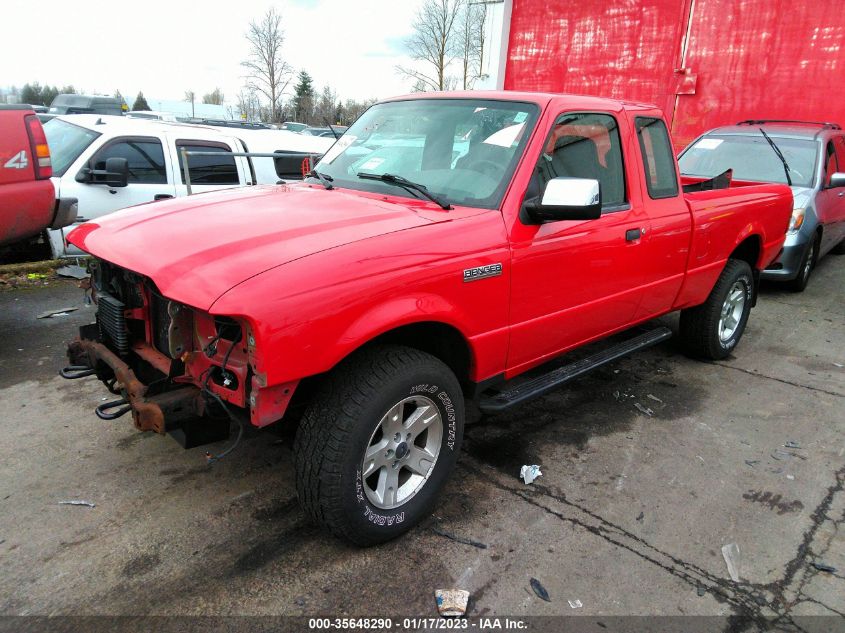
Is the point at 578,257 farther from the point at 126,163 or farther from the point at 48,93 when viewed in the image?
the point at 48,93

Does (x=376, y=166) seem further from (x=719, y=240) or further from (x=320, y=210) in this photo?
(x=719, y=240)

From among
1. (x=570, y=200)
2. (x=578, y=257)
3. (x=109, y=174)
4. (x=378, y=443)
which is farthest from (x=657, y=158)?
(x=109, y=174)

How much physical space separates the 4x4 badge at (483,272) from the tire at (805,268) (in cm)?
603

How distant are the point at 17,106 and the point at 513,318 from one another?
473 centimetres

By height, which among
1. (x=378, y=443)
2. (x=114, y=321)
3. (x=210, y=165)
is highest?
(x=210, y=165)

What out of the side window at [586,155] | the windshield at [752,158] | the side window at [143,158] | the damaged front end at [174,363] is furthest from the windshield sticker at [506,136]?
the windshield at [752,158]

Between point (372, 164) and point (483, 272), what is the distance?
1167 millimetres

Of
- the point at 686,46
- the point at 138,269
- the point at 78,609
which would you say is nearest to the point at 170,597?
the point at 78,609

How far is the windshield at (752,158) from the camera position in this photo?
7620 mm

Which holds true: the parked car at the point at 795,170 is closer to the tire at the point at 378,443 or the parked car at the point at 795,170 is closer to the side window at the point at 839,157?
the side window at the point at 839,157

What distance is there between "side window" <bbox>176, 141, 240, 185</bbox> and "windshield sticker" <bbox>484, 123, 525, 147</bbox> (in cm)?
488

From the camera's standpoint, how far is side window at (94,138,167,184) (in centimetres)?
684

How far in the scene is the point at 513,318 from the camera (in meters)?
3.12

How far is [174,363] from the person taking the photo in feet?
8.51
